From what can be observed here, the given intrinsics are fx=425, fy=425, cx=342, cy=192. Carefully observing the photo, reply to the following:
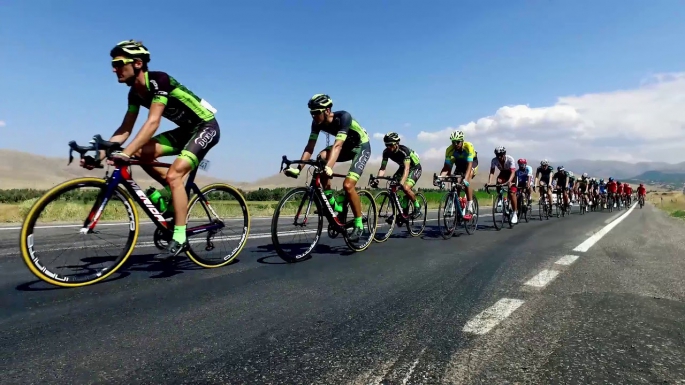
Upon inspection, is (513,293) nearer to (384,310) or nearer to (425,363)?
(384,310)

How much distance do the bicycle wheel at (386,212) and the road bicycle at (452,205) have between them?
1.16 m

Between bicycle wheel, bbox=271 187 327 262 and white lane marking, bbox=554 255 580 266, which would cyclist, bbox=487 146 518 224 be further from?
bicycle wheel, bbox=271 187 327 262

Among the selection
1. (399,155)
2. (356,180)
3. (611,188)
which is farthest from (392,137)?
(611,188)

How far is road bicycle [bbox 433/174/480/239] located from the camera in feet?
29.2

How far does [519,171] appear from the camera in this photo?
50.3ft

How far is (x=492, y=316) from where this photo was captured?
292cm

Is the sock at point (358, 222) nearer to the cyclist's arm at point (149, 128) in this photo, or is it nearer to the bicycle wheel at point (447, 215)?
the bicycle wheel at point (447, 215)

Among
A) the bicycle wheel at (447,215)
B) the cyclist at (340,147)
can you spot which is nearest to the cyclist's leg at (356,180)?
the cyclist at (340,147)

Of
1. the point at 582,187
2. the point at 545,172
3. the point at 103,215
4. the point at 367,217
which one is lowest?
the point at 367,217

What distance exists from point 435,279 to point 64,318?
3095mm

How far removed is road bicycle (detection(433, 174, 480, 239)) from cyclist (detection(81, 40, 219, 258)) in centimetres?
562

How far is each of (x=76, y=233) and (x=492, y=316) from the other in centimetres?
403

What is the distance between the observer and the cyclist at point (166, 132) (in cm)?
382

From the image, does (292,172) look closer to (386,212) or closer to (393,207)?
(386,212)
